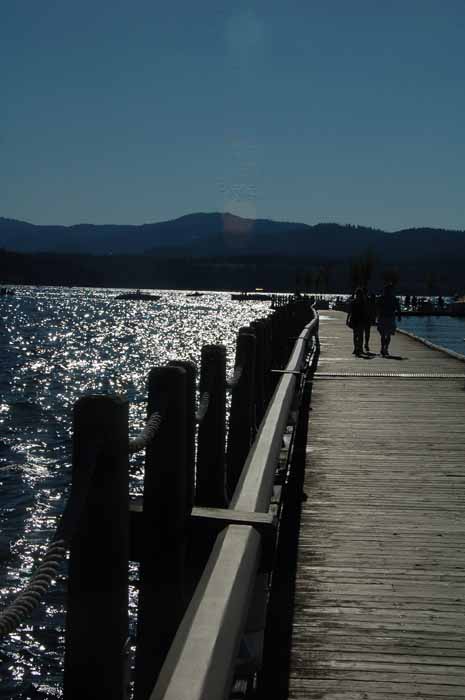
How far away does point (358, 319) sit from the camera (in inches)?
971

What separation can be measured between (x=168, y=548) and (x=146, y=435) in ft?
2.56

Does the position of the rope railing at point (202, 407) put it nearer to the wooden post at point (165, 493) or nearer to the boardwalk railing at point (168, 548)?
the boardwalk railing at point (168, 548)

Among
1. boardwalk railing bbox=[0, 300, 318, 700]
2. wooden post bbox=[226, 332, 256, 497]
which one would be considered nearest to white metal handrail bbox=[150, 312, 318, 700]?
boardwalk railing bbox=[0, 300, 318, 700]

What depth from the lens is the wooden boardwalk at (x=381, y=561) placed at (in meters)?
4.20

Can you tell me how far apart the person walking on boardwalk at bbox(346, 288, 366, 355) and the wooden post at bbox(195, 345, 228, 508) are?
→ 1900 cm

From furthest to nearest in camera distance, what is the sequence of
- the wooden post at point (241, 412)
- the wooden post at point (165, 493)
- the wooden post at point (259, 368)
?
the wooden post at point (259, 368) → the wooden post at point (241, 412) → the wooden post at point (165, 493)

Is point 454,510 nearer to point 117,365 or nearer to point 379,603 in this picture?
point 379,603

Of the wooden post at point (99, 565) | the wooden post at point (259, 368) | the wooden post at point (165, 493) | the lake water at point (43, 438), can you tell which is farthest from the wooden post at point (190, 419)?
the wooden post at point (259, 368)

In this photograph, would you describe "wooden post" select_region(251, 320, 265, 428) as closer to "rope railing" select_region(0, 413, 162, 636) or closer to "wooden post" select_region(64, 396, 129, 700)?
"wooden post" select_region(64, 396, 129, 700)

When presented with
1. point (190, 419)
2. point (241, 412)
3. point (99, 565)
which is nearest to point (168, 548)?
point (190, 419)

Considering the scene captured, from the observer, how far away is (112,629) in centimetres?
298

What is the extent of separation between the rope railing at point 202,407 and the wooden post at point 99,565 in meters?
1.80

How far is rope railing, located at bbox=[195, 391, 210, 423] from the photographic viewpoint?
4.91 metres

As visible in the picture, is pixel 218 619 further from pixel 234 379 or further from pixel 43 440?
pixel 43 440
